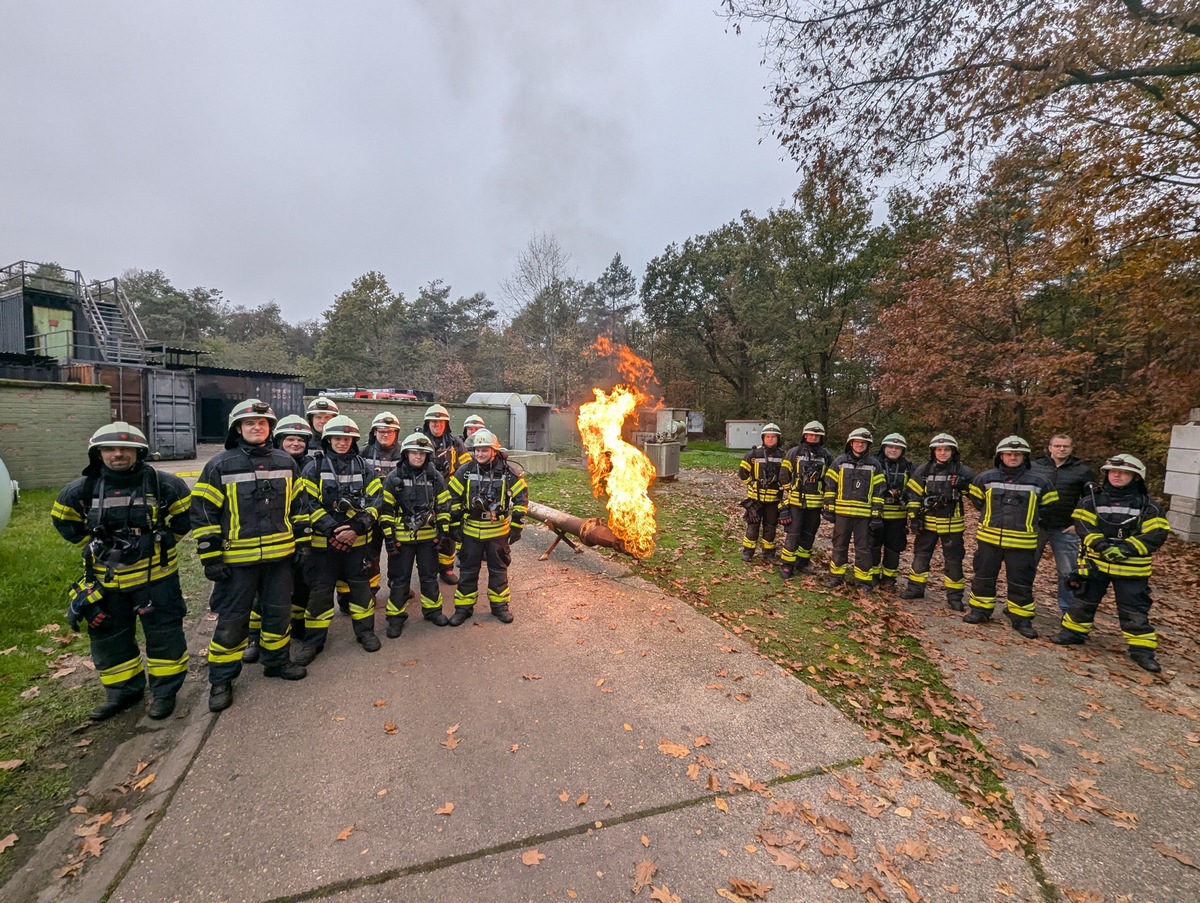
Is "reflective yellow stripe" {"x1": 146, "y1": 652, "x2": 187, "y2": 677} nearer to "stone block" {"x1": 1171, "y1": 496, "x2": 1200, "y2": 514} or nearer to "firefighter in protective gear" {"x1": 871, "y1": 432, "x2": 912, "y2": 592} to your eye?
"firefighter in protective gear" {"x1": 871, "y1": 432, "x2": 912, "y2": 592}

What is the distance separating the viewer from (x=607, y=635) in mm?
6016

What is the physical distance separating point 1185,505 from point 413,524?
48.3 feet

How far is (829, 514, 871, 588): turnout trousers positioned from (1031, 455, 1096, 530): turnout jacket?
6.46ft

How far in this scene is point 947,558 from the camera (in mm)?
7148

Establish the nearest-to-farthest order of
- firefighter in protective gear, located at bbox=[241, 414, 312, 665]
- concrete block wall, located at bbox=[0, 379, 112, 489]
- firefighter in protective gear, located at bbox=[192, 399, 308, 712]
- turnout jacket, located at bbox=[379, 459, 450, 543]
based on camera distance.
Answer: firefighter in protective gear, located at bbox=[192, 399, 308, 712] < firefighter in protective gear, located at bbox=[241, 414, 312, 665] < turnout jacket, located at bbox=[379, 459, 450, 543] < concrete block wall, located at bbox=[0, 379, 112, 489]

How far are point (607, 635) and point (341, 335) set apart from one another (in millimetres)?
44597

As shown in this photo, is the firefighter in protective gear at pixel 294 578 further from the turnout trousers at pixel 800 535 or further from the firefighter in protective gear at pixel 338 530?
the turnout trousers at pixel 800 535

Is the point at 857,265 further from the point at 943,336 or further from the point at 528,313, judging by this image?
the point at 528,313

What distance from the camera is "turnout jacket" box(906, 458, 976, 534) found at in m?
6.94

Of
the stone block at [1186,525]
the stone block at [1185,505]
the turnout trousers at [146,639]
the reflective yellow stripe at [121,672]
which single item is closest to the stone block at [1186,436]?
the stone block at [1185,505]

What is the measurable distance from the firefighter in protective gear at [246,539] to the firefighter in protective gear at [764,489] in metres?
6.23

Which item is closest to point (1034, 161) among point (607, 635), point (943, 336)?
point (943, 336)

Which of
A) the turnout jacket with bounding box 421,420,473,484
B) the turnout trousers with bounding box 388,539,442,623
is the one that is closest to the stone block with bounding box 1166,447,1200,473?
the turnout jacket with bounding box 421,420,473,484

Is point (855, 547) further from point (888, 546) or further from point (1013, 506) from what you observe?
point (1013, 506)
